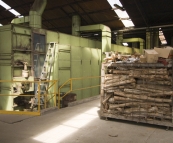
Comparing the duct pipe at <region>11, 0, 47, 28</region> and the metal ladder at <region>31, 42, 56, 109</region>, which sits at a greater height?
the duct pipe at <region>11, 0, 47, 28</region>

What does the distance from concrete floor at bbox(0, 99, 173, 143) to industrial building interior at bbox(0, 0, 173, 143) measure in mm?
25

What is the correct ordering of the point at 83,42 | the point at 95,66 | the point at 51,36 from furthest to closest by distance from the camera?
the point at 83,42 < the point at 95,66 < the point at 51,36

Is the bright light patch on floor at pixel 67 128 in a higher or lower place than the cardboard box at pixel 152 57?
lower

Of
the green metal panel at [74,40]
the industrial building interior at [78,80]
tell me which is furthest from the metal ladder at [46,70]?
the green metal panel at [74,40]

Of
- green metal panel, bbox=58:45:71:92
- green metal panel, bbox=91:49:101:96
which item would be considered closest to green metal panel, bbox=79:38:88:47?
green metal panel, bbox=91:49:101:96

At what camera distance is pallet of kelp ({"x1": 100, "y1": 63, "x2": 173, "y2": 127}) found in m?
5.49

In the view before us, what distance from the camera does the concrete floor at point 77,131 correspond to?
472 centimetres

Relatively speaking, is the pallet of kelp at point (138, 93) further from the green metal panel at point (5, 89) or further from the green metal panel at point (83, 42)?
the green metal panel at point (83, 42)

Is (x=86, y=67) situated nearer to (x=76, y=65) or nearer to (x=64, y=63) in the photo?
(x=76, y=65)

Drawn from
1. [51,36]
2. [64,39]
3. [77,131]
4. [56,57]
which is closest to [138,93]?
[77,131]

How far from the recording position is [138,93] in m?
5.84

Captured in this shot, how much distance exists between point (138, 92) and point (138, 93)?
32mm

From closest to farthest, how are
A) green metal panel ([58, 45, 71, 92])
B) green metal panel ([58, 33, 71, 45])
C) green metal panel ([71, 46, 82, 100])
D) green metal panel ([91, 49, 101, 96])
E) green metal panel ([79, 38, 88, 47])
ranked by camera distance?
green metal panel ([58, 45, 71, 92]), green metal panel ([71, 46, 82, 100]), green metal panel ([58, 33, 71, 45]), green metal panel ([91, 49, 101, 96]), green metal panel ([79, 38, 88, 47])

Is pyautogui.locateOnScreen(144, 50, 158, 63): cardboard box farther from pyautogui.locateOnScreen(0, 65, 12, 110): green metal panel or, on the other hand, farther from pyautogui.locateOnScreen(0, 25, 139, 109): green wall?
pyautogui.locateOnScreen(0, 65, 12, 110): green metal panel
